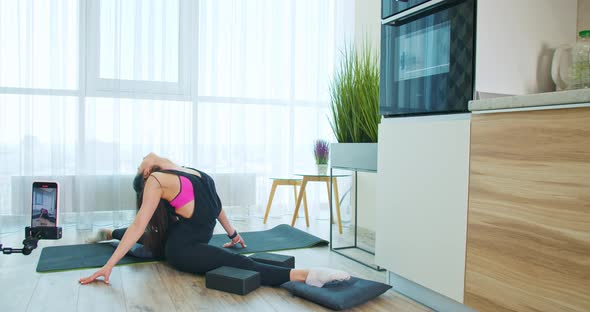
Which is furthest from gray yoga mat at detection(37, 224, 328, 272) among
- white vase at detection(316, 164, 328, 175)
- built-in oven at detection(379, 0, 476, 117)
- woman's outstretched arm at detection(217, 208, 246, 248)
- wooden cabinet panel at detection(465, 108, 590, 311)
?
wooden cabinet panel at detection(465, 108, 590, 311)

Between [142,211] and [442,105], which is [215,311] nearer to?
[142,211]

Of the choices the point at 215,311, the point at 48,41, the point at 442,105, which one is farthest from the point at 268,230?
the point at 48,41

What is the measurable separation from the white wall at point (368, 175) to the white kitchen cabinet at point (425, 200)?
1588 millimetres

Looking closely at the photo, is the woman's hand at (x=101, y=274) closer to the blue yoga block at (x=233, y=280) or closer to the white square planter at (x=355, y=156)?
the blue yoga block at (x=233, y=280)

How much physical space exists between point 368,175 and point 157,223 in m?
1.98

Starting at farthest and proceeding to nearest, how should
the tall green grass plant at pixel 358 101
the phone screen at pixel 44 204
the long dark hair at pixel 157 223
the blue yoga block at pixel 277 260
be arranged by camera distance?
the tall green grass plant at pixel 358 101 → the long dark hair at pixel 157 223 → the blue yoga block at pixel 277 260 → the phone screen at pixel 44 204

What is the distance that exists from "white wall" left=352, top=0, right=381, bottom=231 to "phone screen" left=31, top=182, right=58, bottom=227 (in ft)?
8.59

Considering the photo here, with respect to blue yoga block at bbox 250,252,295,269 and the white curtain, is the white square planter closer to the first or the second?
blue yoga block at bbox 250,252,295,269

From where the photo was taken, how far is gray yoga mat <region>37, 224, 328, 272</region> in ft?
8.47

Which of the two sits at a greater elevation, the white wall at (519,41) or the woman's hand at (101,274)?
the white wall at (519,41)

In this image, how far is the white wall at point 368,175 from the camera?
3844mm

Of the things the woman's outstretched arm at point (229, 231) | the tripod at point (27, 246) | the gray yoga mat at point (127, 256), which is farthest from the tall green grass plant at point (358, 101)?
the tripod at point (27, 246)

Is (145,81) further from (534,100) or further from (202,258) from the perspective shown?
(534,100)

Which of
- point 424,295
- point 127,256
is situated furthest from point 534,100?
point 127,256
